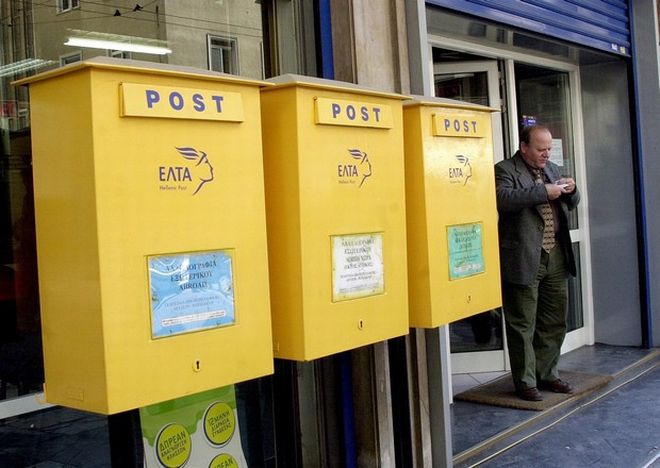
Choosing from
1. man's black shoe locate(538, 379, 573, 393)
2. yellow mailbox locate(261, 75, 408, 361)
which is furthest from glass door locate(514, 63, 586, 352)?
yellow mailbox locate(261, 75, 408, 361)

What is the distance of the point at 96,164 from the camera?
196cm

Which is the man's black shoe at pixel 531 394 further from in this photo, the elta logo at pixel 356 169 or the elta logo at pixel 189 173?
the elta logo at pixel 189 173

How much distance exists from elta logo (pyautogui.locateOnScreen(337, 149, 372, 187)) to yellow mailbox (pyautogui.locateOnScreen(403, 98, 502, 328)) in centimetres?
34

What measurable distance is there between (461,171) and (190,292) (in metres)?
1.36

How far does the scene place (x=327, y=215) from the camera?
8.27 feet

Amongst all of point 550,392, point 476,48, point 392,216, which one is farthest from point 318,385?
point 476,48

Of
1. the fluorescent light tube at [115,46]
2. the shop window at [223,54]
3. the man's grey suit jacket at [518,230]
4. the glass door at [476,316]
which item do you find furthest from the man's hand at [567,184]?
the fluorescent light tube at [115,46]

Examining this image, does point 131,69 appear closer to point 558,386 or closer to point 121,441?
point 121,441

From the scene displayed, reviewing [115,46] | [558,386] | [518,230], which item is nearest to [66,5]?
[115,46]

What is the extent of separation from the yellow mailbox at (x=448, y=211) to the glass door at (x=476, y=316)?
274 centimetres

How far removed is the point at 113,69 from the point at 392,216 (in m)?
1.13

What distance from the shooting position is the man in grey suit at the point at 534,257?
16.4 ft

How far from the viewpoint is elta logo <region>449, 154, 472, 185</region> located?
3059 mm

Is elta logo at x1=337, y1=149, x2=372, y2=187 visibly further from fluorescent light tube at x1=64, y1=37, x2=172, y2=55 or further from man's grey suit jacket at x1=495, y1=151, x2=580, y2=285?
man's grey suit jacket at x1=495, y1=151, x2=580, y2=285
